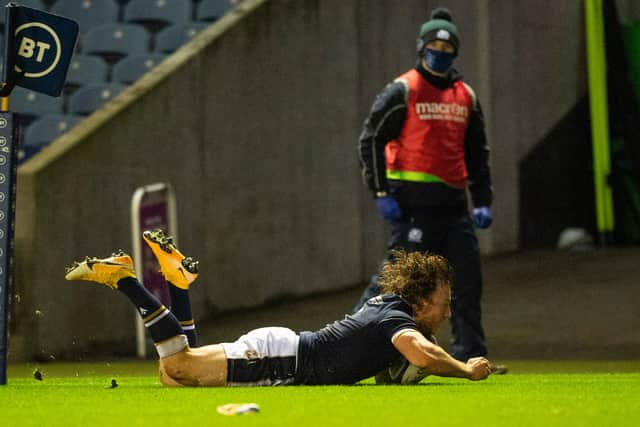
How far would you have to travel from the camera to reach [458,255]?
980 centimetres

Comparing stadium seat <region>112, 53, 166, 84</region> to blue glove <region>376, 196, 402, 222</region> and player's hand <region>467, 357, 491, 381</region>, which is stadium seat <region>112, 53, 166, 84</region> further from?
player's hand <region>467, 357, 491, 381</region>

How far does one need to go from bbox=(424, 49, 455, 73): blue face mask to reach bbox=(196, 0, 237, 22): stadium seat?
23.5 ft

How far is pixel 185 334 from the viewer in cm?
805

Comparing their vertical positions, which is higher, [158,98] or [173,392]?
[158,98]

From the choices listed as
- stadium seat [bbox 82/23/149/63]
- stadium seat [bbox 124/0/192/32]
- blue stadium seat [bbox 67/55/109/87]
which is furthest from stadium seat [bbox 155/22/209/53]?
blue stadium seat [bbox 67/55/109/87]

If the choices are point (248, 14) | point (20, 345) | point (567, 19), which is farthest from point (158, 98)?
point (567, 19)

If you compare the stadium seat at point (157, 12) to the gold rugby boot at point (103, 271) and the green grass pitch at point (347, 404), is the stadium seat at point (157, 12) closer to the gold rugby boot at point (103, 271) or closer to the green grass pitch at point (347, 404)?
the green grass pitch at point (347, 404)

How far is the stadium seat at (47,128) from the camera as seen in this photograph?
50.9 ft

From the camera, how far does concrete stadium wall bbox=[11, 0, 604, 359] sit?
12945 millimetres

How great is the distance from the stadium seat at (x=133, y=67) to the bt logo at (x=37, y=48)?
8261 mm

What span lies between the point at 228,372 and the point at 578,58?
11162 mm

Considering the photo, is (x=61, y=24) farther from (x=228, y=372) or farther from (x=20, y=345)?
(x=20, y=345)

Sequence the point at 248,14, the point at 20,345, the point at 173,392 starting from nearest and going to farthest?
1. the point at 173,392
2. the point at 20,345
3. the point at 248,14

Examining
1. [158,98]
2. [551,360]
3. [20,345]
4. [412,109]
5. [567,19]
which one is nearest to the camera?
[412,109]
